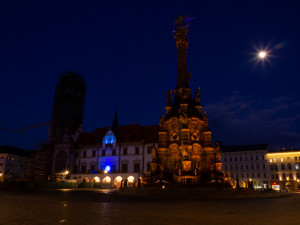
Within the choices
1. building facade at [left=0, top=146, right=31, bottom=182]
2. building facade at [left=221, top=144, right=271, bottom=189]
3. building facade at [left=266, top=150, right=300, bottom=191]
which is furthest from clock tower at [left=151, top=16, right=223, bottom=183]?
building facade at [left=0, top=146, right=31, bottom=182]

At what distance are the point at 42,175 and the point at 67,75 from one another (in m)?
35.7

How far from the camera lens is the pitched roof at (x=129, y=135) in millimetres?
60906

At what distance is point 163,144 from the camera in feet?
91.2

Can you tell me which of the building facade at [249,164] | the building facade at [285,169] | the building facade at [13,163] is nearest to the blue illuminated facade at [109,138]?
the building facade at [249,164]

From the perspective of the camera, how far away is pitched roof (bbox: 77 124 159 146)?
200 ft

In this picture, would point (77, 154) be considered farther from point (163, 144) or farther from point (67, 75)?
point (163, 144)

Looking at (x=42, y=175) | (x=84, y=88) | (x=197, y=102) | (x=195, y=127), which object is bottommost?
(x=42, y=175)

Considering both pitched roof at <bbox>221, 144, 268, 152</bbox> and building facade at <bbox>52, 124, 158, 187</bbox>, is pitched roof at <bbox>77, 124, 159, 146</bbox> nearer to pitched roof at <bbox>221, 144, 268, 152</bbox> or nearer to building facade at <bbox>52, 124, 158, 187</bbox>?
building facade at <bbox>52, 124, 158, 187</bbox>

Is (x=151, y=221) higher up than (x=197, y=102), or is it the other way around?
(x=197, y=102)

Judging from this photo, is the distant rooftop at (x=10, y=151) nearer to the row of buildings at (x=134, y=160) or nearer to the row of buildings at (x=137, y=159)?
the row of buildings at (x=134, y=160)

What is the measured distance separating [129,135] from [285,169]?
43176 mm

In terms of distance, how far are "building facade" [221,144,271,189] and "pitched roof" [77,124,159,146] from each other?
25.2 metres

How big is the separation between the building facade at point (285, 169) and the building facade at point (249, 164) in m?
1.75

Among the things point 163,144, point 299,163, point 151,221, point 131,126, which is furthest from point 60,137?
point 151,221
